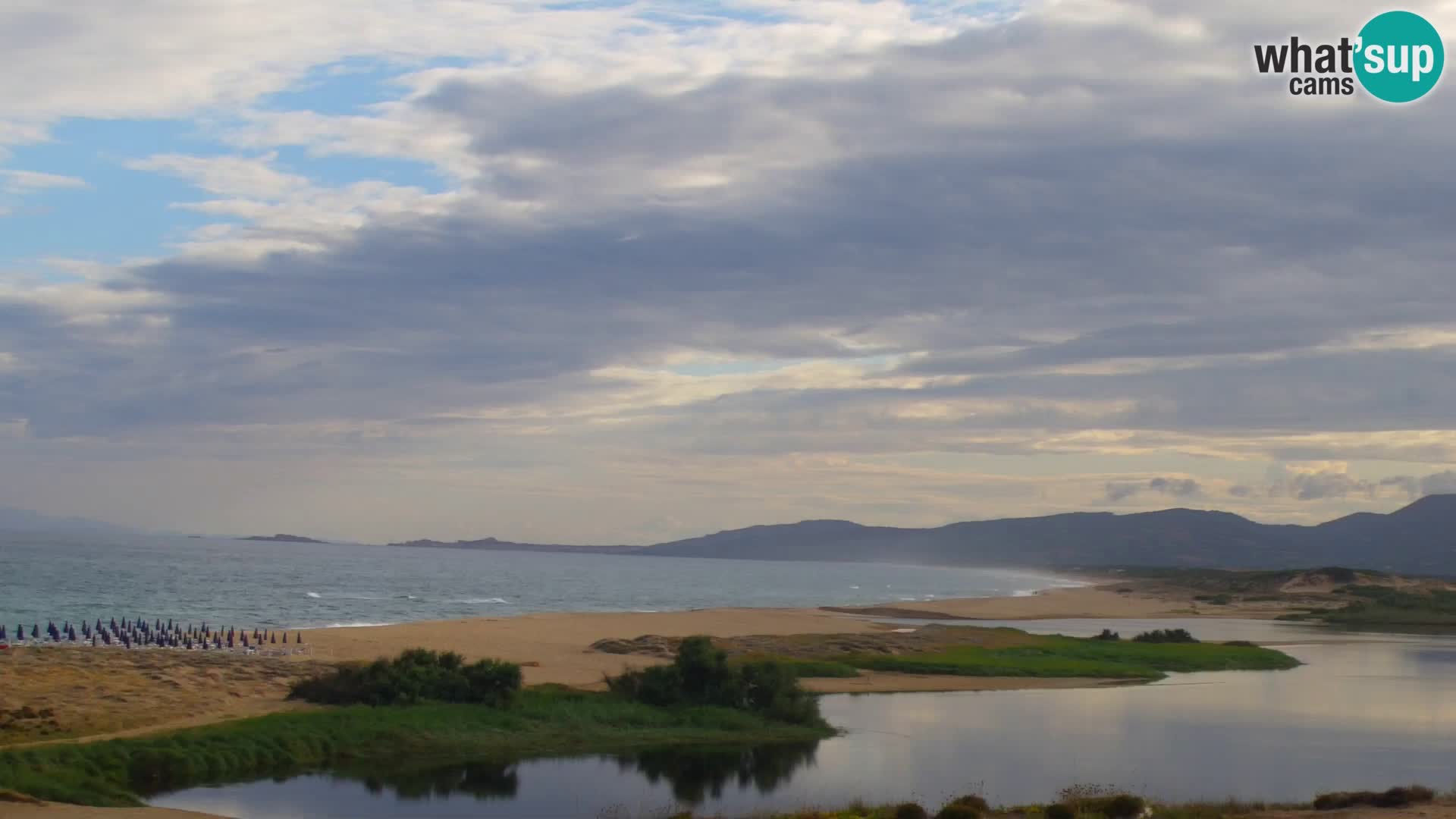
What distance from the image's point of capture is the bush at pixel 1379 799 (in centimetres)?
2309

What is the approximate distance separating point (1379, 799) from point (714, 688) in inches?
666

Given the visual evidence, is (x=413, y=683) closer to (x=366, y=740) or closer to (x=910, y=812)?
(x=366, y=740)

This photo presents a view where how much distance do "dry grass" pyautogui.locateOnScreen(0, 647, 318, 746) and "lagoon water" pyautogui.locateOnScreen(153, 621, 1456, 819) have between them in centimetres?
442

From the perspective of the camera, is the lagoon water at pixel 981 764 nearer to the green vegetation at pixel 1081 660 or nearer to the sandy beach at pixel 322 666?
the sandy beach at pixel 322 666

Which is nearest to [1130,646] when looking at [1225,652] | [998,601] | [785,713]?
[1225,652]

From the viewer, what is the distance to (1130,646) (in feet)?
193

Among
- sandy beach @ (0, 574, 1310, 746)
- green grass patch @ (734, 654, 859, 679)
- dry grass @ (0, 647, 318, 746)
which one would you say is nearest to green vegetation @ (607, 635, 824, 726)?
sandy beach @ (0, 574, 1310, 746)

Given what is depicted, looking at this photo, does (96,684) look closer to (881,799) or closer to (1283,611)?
(881,799)

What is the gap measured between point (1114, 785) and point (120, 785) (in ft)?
61.1

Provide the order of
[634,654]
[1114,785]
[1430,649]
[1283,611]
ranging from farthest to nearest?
[1283,611] → [1430,649] → [634,654] → [1114,785]

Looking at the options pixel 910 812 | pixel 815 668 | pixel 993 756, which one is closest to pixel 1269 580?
pixel 815 668

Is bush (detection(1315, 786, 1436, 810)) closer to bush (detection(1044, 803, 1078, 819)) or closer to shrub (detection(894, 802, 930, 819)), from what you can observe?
bush (detection(1044, 803, 1078, 819))

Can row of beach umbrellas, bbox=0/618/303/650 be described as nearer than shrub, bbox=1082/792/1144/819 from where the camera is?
No

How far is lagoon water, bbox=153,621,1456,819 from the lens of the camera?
25359 mm
